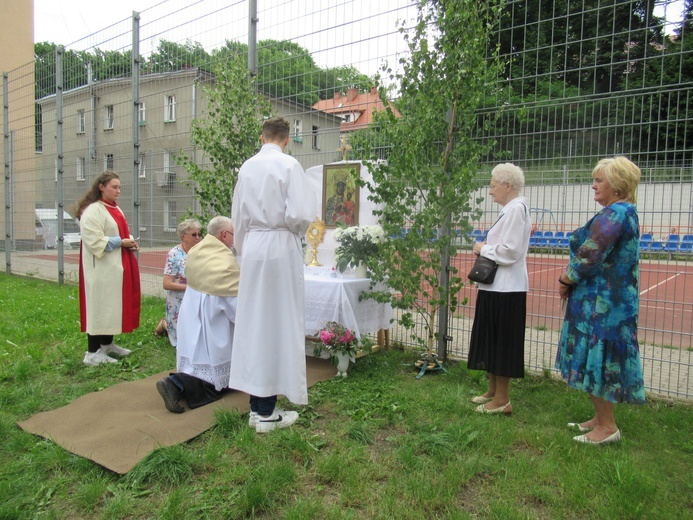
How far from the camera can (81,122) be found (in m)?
10.4

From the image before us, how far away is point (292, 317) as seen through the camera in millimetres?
3725

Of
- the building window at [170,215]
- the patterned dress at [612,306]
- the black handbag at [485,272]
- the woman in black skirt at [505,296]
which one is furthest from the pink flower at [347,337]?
the building window at [170,215]

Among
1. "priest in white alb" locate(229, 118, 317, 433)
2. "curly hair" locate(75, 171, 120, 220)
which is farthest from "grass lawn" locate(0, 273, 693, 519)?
"curly hair" locate(75, 171, 120, 220)

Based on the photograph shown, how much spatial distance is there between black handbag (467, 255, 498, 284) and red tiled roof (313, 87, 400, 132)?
8.59ft

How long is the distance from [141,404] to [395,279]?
8.31 ft

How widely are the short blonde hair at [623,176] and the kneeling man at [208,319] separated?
9.83 ft

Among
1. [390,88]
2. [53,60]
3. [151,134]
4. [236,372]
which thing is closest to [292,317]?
[236,372]

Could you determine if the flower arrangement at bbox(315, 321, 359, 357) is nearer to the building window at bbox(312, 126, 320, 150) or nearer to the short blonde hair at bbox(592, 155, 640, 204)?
the short blonde hair at bbox(592, 155, 640, 204)

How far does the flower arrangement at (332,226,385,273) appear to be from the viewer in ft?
17.5

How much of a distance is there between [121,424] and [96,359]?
189cm

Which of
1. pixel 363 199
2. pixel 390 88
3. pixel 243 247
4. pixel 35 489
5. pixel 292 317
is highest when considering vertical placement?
pixel 390 88

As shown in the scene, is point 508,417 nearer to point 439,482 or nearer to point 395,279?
point 439,482

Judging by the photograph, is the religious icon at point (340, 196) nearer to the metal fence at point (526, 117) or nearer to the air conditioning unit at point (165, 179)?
the metal fence at point (526, 117)

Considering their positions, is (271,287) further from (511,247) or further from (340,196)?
(340,196)
